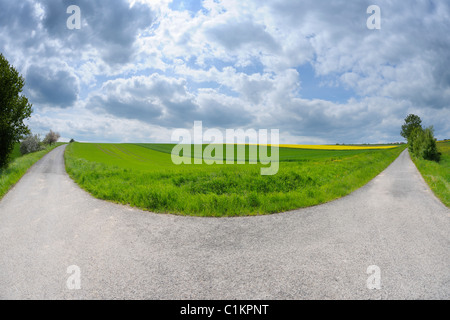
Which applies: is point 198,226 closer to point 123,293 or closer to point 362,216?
point 123,293

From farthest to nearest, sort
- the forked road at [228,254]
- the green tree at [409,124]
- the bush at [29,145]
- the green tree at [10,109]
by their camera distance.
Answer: the green tree at [409,124] → the bush at [29,145] → the green tree at [10,109] → the forked road at [228,254]

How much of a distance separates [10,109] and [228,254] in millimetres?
25121

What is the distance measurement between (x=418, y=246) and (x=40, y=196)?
1516 centimetres

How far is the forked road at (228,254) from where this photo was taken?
3.84 m

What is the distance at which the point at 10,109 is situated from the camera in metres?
20.6

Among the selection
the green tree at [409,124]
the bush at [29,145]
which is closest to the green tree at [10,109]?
the bush at [29,145]

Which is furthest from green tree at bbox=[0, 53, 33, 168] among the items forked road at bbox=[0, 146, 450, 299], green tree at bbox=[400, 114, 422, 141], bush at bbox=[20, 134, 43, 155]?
green tree at bbox=[400, 114, 422, 141]

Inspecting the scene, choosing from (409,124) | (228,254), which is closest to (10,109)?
(228,254)

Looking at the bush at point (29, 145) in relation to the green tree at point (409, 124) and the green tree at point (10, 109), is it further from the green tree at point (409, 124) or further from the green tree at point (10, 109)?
the green tree at point (409, 124)

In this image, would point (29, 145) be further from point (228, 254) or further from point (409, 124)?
point (409, 124)

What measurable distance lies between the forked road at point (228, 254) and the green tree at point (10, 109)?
16727 millimetres

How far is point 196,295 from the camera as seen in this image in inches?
145

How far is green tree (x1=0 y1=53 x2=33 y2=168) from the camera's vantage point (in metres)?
19.7

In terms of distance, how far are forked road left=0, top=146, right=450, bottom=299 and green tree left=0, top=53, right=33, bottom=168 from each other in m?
16.7
